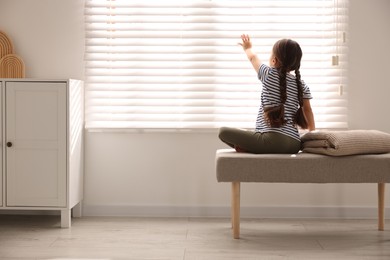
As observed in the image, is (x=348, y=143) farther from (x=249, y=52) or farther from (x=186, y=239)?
(x=186, y=239)

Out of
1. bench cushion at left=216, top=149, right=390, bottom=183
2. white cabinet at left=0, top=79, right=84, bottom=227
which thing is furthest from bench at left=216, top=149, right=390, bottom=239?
white cabinet at left=0, top=79, right=84, bottom=227

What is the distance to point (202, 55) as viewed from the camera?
4.12 metres

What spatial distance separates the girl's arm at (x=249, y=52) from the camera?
373cm

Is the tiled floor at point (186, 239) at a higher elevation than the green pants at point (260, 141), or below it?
below

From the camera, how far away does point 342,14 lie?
4.09 meters

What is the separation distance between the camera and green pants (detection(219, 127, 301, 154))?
3.49m

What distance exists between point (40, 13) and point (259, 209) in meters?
1.81

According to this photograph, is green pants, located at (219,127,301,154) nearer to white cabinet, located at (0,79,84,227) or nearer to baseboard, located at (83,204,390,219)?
baseboard, located at (83,204,390,219)

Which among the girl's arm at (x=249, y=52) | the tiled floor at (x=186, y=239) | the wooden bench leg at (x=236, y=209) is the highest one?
the girl's arm at (x=249, y=52)

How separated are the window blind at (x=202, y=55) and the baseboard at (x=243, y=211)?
0.51 meters

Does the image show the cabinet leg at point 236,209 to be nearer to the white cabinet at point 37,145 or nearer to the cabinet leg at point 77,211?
the white cabinet at point 37,145

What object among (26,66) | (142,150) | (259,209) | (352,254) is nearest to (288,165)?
(352,254)

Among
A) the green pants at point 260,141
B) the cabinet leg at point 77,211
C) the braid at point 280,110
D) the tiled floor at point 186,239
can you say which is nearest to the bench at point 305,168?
the green pants at point 260,141

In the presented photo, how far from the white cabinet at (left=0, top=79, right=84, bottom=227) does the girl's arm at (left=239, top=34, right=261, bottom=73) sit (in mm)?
1000
